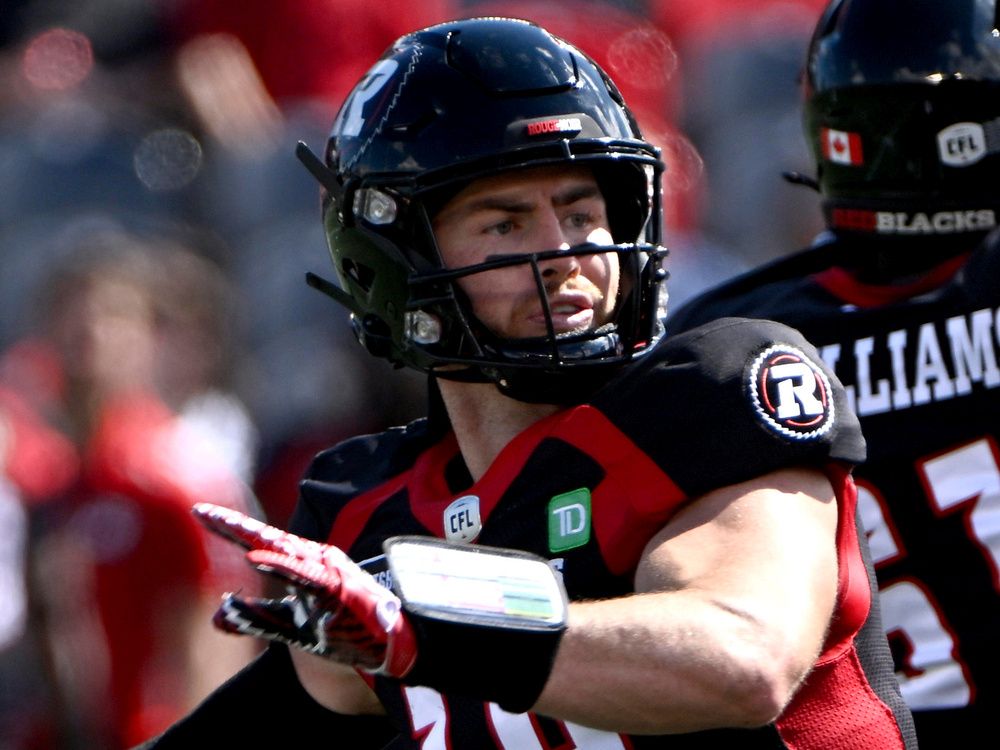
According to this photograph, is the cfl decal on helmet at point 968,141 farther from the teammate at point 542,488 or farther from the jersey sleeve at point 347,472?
the jersey sleeve at point 347,472

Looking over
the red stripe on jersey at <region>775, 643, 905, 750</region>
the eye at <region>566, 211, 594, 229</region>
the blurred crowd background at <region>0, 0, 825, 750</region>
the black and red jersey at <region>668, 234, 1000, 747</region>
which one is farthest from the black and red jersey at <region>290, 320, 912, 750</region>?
the blurred crowd background at <region>0, 0, 825, 750</region>

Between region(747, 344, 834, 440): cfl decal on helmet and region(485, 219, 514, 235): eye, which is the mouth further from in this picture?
region(747, 344, 834, 440): cfl decal on helmet

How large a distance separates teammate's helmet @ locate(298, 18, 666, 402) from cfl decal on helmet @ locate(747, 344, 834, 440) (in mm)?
313

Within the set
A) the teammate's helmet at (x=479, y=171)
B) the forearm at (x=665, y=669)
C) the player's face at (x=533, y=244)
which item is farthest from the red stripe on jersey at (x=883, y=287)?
the forearm at (x=665, y=669)

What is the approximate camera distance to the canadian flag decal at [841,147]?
3859mm

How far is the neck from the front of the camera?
2809 millimetres

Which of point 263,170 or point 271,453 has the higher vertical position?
point 263,170

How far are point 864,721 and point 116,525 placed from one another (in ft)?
8.94

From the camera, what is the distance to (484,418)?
9.41 ft

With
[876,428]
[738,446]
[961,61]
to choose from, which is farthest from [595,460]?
[961,61]

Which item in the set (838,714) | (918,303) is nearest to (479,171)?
(838,714)

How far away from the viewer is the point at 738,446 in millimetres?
2303

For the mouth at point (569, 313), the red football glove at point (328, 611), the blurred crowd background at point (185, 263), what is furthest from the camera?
the blurred crowd background at point (185, 263)

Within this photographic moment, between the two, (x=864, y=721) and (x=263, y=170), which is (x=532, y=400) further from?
(x=263, y=170)
